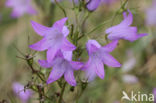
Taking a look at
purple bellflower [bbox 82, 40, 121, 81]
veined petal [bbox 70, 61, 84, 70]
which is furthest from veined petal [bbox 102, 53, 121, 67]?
veined petal [bbox 70, 61, 84, 70]

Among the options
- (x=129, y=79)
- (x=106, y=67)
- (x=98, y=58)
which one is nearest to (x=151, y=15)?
(x=129, y=79)

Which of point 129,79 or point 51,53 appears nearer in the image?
point 51,53

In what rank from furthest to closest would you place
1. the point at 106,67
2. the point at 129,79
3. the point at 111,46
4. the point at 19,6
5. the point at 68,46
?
the point at 19,6, the point at 129,79, the point at 106,67, the point at 111,46, the point at 68,46

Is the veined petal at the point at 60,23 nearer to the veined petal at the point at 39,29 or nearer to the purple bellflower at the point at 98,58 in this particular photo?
the veined petal at the point at 39,29

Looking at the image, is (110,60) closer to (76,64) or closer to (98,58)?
(98,58)

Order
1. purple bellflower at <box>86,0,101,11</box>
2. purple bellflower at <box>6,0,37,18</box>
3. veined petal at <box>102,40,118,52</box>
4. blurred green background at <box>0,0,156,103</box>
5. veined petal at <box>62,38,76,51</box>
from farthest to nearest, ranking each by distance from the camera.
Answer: purple bellflower at <box>6,0,37,18</box> < blurred green background at <box>0,0,156,103</box> < purple bellflower at <box>86,0,101,11</box> < veined petal at <box>102,40,118,52</box> < veined petal at <box>62,38,76,51</box>

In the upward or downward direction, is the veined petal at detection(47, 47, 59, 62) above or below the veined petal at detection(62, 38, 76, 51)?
below

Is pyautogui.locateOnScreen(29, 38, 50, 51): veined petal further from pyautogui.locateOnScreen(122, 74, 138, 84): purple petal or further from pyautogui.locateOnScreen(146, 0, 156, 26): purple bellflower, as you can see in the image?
pyautogui.locateOnScreen(146, 0, 156, 26): purple bellflower
